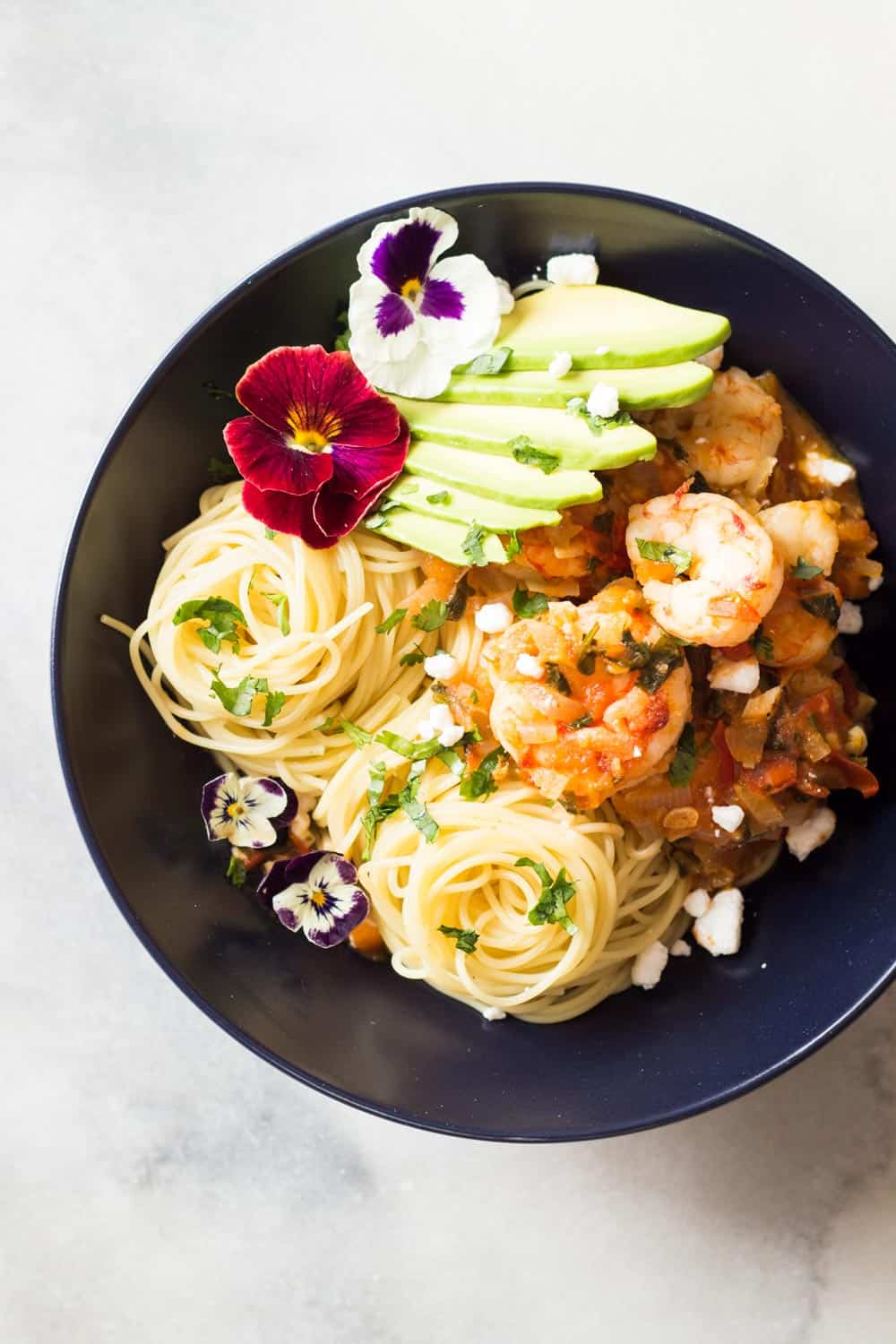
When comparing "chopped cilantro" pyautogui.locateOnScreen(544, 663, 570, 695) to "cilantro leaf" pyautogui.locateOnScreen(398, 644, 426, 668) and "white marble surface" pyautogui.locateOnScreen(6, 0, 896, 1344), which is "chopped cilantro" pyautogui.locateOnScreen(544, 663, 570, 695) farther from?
"white marble surface" pyautogui.locateOnScreen(6, 0, 896, 1344)

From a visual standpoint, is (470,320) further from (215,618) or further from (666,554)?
(215,618)

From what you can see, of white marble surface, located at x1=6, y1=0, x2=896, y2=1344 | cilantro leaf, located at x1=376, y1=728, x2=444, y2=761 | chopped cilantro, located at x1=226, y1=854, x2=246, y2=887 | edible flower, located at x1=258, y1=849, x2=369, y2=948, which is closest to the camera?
cilantro leaf, located at x1=376, y1=728, x2=444, y2=761

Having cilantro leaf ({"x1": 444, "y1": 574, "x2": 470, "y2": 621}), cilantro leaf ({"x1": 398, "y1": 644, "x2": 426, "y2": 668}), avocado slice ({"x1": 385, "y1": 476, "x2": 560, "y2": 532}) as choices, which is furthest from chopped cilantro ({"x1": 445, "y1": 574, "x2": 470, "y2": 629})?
avocado slice ({"x1": 385, "y1": 476, "x2": 560, "y2": 532})

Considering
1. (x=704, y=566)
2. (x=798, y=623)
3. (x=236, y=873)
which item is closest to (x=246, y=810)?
(x=236, y=873)

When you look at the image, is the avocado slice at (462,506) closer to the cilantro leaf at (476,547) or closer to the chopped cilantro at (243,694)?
the cilantro leaf at (476,547)

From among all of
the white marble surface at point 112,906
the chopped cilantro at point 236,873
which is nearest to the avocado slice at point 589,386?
the white marble surface at point 112,906
